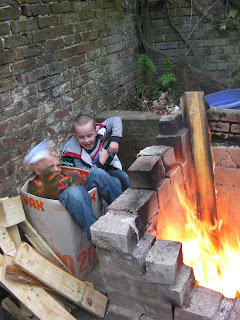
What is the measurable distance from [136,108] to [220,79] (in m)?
1.61

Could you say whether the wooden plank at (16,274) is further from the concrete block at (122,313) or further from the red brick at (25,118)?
the red brick at (25,118)

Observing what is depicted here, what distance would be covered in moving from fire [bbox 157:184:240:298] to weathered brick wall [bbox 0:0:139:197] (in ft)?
5.39

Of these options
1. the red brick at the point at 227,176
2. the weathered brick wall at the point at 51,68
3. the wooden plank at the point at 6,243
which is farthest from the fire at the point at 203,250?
the weathered brick wall at the point at 51,68

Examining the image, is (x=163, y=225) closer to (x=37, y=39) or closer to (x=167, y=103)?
(x=37, y=39)

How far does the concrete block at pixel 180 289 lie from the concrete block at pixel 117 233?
1.04 ft

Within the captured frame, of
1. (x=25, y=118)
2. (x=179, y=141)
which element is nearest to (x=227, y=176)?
(x=179, y=141)

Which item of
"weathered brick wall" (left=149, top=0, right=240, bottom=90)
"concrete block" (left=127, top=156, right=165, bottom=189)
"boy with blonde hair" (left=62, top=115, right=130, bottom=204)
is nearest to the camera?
"concrete block" (left=127, top=156, right=165, bottom=189)

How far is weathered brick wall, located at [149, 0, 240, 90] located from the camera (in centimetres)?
570

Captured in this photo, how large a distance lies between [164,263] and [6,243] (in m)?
1.47

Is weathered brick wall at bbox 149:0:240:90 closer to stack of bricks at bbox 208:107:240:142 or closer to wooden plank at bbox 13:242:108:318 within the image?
stack of bricks at bbox 208:107:240:142

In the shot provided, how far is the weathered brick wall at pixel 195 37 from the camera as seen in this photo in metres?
5.70

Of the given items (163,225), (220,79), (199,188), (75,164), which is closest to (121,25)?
(220,79)

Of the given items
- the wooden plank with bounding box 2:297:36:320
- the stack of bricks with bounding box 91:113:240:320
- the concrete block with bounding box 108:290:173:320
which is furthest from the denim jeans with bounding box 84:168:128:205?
the wooden plank with bounding box 2:297:36:320

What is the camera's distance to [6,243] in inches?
110
